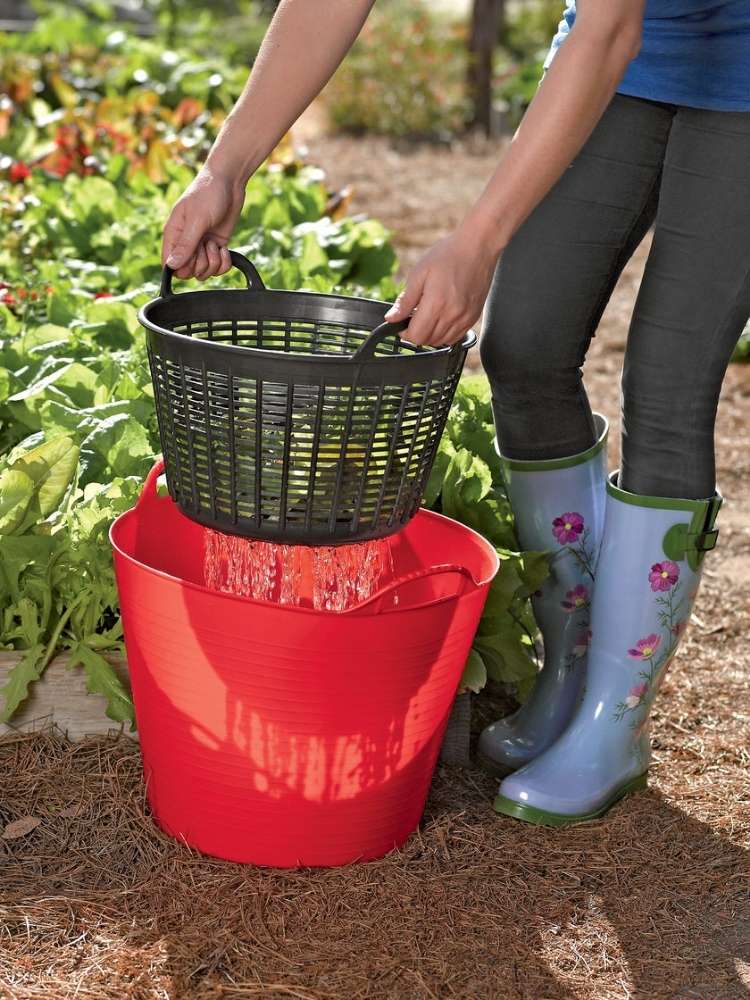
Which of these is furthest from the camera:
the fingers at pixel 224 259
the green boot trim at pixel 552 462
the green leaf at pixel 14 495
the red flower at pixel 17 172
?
the red flower at pixel 17 172

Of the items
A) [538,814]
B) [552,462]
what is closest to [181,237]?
[552,462]

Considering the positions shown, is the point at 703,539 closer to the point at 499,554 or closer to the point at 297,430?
the point at 499,554

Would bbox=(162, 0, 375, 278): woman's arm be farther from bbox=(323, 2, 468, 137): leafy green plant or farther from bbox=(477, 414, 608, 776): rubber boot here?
bbox=(323, 2, 468, 137): leafy green plant

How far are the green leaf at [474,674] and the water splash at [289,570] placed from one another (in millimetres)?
300

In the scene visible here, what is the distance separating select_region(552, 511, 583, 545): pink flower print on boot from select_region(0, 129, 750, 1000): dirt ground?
47 cm

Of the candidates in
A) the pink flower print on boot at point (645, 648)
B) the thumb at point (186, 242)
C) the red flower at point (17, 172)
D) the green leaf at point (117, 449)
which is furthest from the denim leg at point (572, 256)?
the red flower at point (17, 172)

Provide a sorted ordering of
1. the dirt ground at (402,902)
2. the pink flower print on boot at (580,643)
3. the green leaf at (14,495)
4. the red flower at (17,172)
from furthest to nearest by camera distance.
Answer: the red flower at (17,172), the pink flower print on boot at (580,643), the green leaf at (14,495), the dirt ground at (402,902)

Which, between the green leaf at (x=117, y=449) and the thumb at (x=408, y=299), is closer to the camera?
the thumb at (x=408, y=299)

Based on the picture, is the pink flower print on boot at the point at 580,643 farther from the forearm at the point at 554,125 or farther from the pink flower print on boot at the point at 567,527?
the forearm at the point at 554,125

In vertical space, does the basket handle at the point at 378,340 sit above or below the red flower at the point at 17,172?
above

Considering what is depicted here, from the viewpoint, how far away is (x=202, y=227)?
→ 1.92 m

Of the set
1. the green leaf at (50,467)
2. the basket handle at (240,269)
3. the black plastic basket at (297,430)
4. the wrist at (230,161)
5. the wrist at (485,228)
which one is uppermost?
the wrist at (485,228)

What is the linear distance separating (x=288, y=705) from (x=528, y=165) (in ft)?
2.73

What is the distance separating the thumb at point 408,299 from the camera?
5.31 ft
